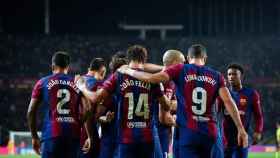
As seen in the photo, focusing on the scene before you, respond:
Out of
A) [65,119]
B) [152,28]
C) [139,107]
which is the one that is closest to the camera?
[139,107]

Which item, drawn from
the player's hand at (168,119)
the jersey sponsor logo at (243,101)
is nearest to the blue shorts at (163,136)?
the jersey sponsor logo at (243,101)

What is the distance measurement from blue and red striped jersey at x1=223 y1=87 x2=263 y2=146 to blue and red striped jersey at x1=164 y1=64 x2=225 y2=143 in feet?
9.18

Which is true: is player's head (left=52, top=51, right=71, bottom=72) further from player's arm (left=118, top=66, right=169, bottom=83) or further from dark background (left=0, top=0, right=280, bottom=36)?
dark background (left=0, top=0, right=280, bottom=36)

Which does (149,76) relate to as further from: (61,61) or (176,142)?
(61,61)

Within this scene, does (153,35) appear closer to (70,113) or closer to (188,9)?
(188,9)

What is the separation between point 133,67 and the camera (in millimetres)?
8695

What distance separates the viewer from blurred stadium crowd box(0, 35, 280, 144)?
38312mm

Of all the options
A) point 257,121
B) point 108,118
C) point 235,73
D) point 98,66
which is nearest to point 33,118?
point 108,118

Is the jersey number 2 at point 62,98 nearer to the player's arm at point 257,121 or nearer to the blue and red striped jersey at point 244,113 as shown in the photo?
the blue and red striped jersey at point 244,113

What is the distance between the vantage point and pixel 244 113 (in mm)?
Result: 11680

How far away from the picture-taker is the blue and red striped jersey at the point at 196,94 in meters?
8.66

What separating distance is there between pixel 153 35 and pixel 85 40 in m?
4.97

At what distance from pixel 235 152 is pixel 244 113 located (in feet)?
2.12

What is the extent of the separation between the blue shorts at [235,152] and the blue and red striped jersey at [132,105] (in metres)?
3.04
